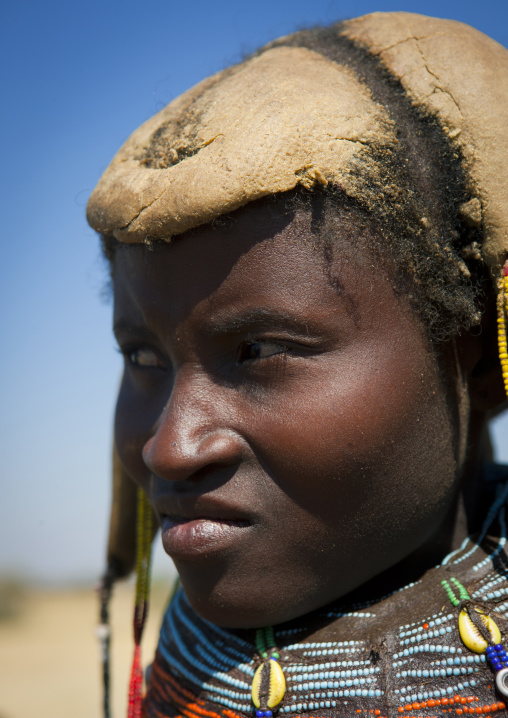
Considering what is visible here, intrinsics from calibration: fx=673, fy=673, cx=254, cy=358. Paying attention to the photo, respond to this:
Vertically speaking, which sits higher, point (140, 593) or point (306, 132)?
point (306, 132)

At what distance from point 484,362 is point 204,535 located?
0.85m

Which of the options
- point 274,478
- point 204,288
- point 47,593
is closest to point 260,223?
point 204,288

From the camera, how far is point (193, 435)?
1.55m

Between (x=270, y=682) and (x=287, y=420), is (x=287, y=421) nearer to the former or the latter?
(x=287, y=420)

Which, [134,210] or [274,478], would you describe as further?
[134,210]

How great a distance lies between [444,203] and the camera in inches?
64.7

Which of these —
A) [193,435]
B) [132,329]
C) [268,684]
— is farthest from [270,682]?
[132,329]

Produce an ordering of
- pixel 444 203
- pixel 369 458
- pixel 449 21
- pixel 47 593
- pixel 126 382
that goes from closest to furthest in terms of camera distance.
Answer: pixel 369 458 < pixel 444 203 < pixel 449 21 < pixel 126 382 < pixel 47 593

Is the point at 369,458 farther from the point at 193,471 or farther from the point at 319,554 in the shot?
the point at 193,471

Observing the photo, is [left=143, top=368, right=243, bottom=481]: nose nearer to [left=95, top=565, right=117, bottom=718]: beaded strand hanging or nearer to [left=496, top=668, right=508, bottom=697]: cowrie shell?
[left=496, top=668, right=508, bottom=697]: cowrie shell

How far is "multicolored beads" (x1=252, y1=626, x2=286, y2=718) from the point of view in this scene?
1578mm

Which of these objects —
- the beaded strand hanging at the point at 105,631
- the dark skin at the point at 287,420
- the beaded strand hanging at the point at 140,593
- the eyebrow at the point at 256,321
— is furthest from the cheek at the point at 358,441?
the beaded strand hanging at the point at 105,631

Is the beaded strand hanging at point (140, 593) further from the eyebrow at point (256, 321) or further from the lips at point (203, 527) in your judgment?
the eyebrow at point (256, 321)

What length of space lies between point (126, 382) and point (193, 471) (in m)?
0.52
